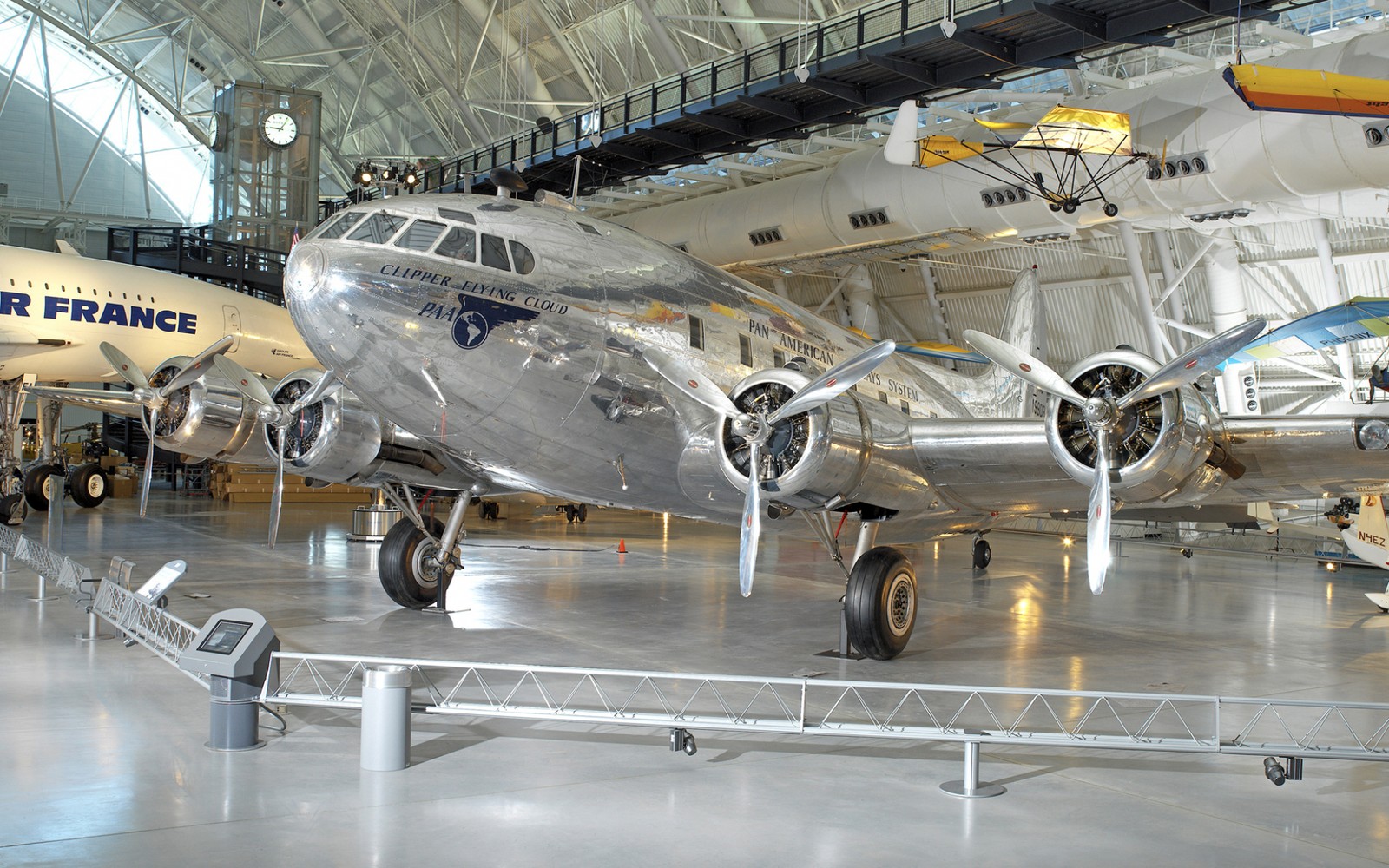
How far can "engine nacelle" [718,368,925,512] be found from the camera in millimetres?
9484

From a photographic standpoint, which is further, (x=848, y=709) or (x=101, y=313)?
(x=101, y=313)

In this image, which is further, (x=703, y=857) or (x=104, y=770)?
(x=104, y=770)

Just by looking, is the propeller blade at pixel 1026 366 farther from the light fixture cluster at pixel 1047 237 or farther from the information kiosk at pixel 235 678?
the light fixture cluster at pixel 1047 237

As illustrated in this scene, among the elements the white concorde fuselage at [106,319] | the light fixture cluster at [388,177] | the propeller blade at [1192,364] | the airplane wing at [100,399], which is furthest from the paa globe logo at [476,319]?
the light fixture cluster at [388,177]

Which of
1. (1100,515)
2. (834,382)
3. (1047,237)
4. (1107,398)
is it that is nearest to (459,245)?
(834,382)

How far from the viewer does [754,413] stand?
9484 millimetres

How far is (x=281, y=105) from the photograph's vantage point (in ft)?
151

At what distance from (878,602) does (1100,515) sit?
272 cm

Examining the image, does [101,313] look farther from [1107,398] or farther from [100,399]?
[1107,398]

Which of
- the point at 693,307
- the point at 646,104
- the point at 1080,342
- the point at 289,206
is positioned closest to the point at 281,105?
the point at 289,206

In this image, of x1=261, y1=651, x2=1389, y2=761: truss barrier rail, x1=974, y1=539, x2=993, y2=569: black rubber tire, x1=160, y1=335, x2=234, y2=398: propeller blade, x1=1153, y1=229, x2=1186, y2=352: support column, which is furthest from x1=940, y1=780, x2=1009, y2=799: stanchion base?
x1=1153, y1=229, x2=1186, y2=352: support column

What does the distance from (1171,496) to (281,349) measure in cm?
2638

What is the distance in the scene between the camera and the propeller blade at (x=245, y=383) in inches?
479

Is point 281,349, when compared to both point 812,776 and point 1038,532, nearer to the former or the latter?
point 1038,532
